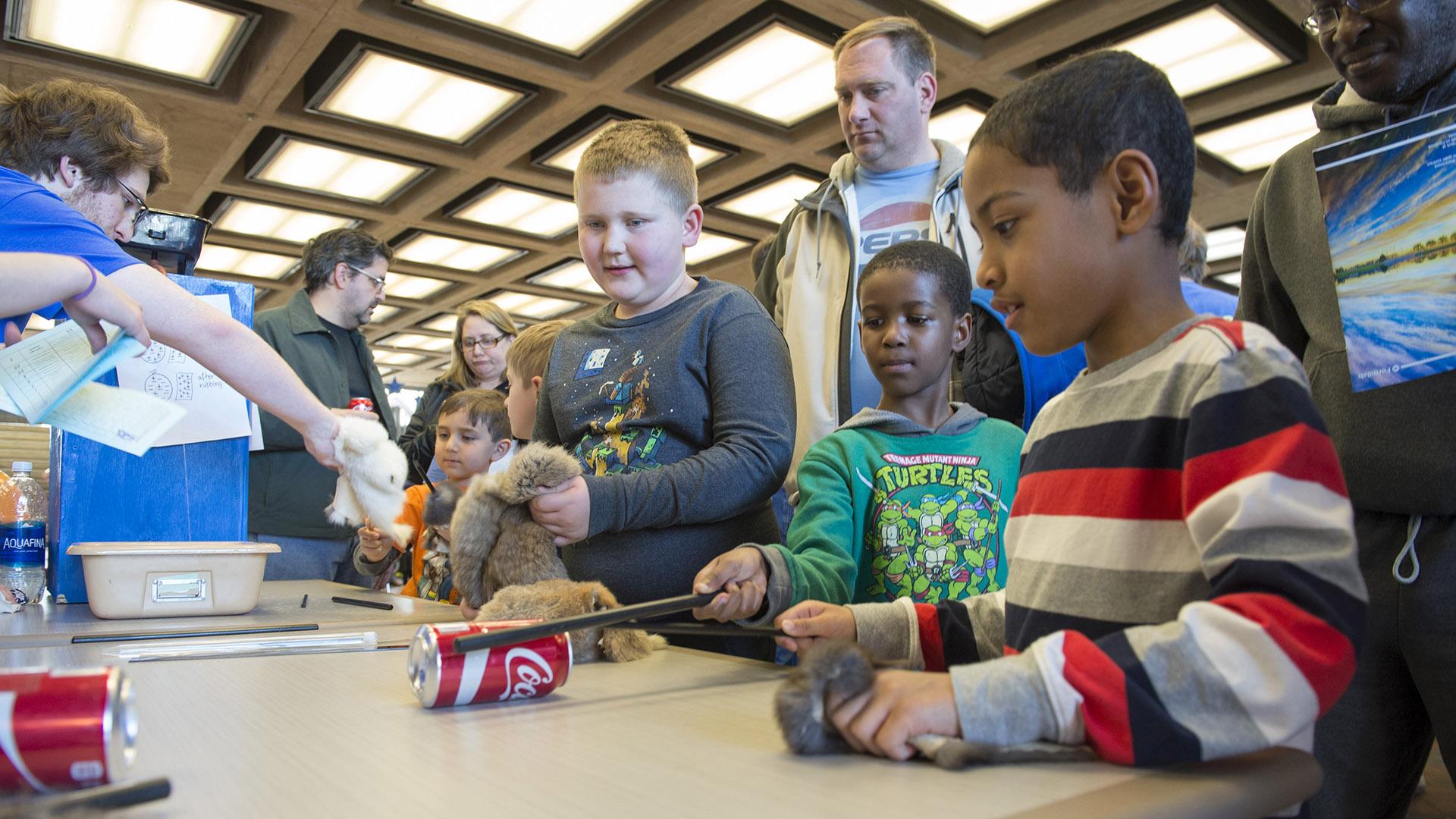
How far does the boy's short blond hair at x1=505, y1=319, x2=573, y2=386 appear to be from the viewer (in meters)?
2.48

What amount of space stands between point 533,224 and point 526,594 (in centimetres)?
611

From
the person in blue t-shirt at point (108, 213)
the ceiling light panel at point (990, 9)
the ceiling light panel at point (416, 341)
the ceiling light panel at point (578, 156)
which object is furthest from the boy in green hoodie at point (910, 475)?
the ceiling light panel at point (416, 341)

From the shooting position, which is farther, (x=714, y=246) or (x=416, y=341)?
(x=416, y=341)

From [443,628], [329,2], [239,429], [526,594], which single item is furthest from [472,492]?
[329,2]

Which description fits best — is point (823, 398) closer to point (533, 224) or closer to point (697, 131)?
point (697, 131)

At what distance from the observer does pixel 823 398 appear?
86.1 inches

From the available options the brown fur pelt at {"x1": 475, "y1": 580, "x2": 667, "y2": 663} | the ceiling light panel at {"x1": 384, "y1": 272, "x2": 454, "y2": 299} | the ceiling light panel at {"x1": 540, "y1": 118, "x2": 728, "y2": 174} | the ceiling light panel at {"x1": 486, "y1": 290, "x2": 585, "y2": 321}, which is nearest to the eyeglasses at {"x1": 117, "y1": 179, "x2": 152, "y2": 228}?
the brown fur pelt at {"x1": 475, "y1": 580, "x2": 667, "y2": 663}

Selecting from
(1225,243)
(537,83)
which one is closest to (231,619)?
(537,83)

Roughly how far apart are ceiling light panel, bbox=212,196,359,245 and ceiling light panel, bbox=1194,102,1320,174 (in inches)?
220

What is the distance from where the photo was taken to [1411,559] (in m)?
1.21

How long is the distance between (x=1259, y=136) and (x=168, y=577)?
5734 mm

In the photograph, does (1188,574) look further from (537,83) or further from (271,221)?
(271,221)

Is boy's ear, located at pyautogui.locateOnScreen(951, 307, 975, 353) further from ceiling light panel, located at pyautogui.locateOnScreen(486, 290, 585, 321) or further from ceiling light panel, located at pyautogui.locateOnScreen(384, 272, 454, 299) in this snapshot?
ceiling light panel, located at pyautogui.locateOnScreen(486, 290, 585, 321)

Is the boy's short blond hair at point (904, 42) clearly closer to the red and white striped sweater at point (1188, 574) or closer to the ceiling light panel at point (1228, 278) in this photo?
the red and white striped sweater at point (1188, 574)
